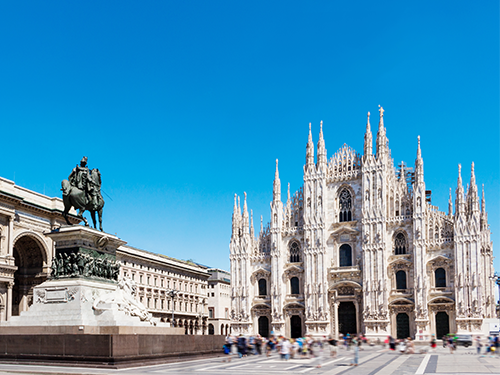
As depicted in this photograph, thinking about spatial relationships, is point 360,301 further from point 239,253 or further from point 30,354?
point 30,354

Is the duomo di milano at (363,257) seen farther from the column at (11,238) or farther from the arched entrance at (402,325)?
the column at (11,238)

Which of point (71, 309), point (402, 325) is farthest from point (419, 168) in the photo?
point (71, 309)

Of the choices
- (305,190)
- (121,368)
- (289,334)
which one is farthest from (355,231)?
(121,368)

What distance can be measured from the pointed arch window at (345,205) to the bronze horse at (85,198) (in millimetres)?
44847

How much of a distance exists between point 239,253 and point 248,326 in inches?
308

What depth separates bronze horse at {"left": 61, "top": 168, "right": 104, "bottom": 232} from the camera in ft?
74.7

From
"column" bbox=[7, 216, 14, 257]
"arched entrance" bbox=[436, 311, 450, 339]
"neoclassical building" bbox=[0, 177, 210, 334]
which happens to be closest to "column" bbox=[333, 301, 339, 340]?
"arched entrance" bbox=[436, 311, 450, 339]

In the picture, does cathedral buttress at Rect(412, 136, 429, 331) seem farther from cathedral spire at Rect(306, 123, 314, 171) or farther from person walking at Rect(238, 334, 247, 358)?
person walking at Rect(238, 334, 247, 358)

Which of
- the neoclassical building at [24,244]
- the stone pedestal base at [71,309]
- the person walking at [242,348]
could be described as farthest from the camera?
the neoclassical building at [24,244]

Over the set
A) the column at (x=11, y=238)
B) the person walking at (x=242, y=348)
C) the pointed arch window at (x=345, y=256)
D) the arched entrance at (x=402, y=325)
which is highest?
the column at (x=11, y=238)

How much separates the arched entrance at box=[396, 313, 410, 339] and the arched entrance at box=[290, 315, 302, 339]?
10.1 m

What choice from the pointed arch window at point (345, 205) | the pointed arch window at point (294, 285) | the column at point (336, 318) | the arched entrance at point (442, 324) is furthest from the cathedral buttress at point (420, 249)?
the pointed arch window at point (294, 285)

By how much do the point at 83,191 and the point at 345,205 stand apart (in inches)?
1806

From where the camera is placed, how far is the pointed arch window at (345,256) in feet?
213
